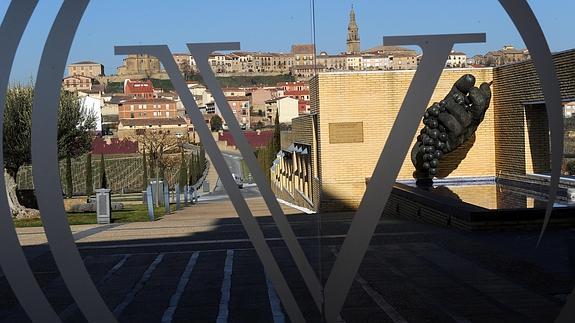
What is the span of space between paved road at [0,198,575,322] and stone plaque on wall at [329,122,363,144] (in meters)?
6.76

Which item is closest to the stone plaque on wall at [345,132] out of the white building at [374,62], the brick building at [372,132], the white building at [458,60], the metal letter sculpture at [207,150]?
the brick building at [372,132]

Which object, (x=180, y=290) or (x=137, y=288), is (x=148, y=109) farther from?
(x=180, y=290)

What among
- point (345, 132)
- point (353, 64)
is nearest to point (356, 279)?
point (345, 132)

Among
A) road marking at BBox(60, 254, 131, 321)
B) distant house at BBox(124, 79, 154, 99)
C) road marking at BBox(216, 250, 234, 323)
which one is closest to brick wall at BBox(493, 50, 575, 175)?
road marking at BBox(216, 250, 234, 323)

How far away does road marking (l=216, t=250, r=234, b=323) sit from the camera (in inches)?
286

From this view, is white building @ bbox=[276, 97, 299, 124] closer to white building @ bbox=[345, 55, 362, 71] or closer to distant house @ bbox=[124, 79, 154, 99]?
white building @ bbox=[345, 55, 362, 71]

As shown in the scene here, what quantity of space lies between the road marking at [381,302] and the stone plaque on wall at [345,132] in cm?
1118

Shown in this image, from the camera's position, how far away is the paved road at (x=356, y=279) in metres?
7.30

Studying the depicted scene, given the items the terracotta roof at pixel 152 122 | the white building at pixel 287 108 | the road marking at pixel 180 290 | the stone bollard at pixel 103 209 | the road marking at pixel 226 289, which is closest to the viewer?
the road marking at pixel 226 289

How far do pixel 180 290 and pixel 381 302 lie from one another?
7.43 feet

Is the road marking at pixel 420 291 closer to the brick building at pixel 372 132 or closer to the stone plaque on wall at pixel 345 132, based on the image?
the brick building at pixel 372 132

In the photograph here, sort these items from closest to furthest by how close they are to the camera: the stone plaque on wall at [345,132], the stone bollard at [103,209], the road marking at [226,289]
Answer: the road marking at [226,289]
the stone bollard at [103,209]
the stone plaque on wall at [345,132]


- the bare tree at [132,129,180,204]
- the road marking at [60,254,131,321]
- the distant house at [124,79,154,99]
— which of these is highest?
the distant house at [124,79,154,99]

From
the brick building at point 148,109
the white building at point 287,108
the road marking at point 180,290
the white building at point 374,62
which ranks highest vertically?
the white building at point 374,62
